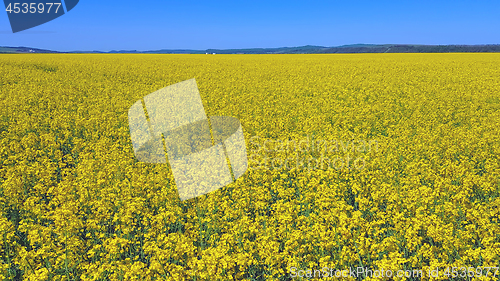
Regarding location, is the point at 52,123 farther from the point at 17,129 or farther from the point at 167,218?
the point at 167,218

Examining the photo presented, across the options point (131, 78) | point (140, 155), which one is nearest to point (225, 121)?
point (140, 155)

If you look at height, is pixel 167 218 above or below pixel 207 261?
below

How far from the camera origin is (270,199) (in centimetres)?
567

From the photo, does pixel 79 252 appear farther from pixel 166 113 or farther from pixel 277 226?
pixel 166 113

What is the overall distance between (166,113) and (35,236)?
8.54 metres

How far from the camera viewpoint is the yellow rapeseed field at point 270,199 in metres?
3.65

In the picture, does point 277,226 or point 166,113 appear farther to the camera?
point 166,113

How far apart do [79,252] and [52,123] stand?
7029 mm

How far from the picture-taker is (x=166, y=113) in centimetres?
1195

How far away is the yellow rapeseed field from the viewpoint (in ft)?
12.0

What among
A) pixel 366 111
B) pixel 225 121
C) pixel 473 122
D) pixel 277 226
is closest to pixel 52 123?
pixel 225 121

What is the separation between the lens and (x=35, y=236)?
3.73 meters

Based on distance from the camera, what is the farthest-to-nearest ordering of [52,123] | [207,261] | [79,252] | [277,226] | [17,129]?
[52,123] → [17,129] → [277,226] → [79,252] → [207,261]

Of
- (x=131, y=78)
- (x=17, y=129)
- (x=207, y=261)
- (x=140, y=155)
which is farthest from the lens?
(x=131, y=78)
